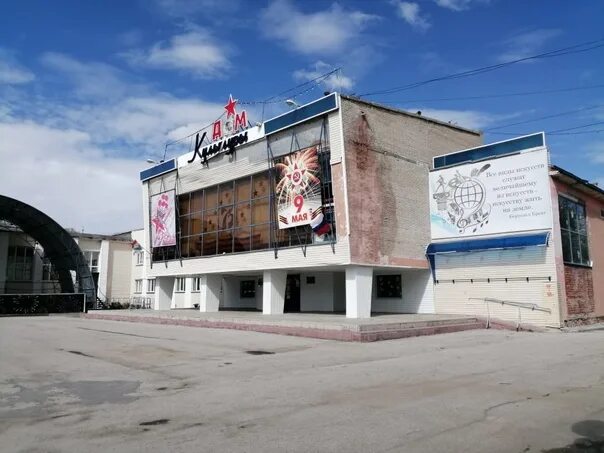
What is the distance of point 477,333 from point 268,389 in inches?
529

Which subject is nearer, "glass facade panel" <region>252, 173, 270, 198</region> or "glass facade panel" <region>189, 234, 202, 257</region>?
"glass facade panel" <region>252, 173, 270, 198</region>

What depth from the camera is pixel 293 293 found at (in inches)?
1237

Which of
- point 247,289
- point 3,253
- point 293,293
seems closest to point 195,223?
point 247,289

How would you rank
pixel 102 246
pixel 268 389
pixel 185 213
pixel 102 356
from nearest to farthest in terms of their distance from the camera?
1. pixel 268 389
2. pixel 102 356
3. pixel 185 213
4. pixel 102 246

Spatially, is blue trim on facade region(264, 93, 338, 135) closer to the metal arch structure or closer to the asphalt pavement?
the asphalt pavement

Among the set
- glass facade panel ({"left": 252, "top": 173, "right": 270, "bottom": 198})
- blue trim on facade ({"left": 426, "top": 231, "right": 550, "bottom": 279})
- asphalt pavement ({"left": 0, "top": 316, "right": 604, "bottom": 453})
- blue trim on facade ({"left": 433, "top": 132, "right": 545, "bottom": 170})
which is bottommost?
asphalt pavement ({"left": 0, "top": 316, "right": 604, "bottom": 453})

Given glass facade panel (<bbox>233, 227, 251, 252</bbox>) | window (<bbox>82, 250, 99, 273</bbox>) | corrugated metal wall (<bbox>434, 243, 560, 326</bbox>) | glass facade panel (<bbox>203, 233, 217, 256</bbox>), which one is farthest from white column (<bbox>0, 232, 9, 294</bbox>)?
corrugated metal wall (<bbox>434, 243, 560, 326</bbox>)

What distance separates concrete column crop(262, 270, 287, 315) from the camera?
26359 millimetres

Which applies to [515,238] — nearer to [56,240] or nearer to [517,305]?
[517,305]

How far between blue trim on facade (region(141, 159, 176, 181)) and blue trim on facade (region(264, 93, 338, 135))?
9.70 meters

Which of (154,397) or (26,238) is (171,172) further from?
(154,397)

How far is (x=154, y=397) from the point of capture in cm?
849

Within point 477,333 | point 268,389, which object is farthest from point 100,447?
point 477,333

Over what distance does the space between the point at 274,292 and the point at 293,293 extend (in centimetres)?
502
